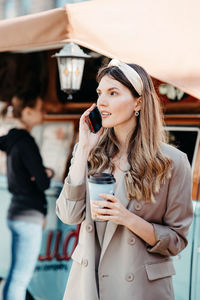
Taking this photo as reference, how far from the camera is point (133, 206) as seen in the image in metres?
2.20

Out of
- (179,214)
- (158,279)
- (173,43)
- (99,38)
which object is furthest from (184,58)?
(158,279)

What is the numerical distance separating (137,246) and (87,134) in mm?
565

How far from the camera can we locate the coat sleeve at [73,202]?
87.5 inches

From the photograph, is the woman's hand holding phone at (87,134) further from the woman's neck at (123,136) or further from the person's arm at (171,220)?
the person's arm at (171,220)

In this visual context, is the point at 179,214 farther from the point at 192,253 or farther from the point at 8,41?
the point at 8,41

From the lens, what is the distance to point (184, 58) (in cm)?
306

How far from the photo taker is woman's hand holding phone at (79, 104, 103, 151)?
90.1 inches

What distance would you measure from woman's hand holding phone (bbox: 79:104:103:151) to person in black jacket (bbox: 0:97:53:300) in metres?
2.27

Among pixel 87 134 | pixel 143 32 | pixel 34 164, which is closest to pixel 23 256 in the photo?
pixel 34 164

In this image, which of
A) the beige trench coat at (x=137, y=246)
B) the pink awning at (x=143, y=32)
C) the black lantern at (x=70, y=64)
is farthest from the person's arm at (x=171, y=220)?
the black lantern at (x=70, y=64)

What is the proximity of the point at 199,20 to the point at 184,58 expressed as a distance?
298mm

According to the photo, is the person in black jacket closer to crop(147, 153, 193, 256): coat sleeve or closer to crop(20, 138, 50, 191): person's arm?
crop(20, 138, 50, 191): person's arm

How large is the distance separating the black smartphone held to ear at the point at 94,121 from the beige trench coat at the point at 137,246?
0.27 m

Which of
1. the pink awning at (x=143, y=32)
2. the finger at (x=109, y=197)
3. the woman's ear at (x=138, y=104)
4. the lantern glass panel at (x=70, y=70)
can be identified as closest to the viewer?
the finger at (x=109, y=197)
